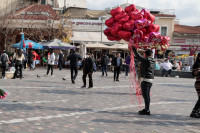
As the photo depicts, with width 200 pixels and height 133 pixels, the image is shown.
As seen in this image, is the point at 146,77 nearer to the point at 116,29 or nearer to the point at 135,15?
the point at 116,29

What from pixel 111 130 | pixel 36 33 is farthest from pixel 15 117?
pixel 36 33

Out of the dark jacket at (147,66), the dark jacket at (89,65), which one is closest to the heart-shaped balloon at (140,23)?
the dark jacket at (147,66)

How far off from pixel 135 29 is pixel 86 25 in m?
29.3

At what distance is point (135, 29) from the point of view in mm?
7914

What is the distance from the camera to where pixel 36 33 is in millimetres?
33875

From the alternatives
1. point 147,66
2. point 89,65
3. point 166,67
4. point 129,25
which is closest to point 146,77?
point 147,66

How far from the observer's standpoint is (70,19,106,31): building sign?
36.6 meters

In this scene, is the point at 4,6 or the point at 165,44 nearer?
the point at 165,44

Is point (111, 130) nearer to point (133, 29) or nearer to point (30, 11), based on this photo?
point (133, 29)

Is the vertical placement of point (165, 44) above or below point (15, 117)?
above

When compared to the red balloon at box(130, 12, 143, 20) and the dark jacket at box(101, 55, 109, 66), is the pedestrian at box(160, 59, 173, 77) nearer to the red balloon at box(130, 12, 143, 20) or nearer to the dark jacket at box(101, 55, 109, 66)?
the dark jacket at box(101, 55, 109, 66)

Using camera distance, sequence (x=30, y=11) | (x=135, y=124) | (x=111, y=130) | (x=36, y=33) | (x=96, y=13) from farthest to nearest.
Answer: (x=96, y=13) < (x=30, y=11) < (x=36, y=33) < (x=135, y=124) < (x=111, y=130)

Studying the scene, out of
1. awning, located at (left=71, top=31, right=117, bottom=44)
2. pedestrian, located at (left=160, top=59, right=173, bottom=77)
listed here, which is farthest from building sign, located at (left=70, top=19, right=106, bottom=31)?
pedestrian, located at (left=160, top=59, right=173, bottom=77)

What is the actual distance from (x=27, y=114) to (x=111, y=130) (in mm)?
2248
